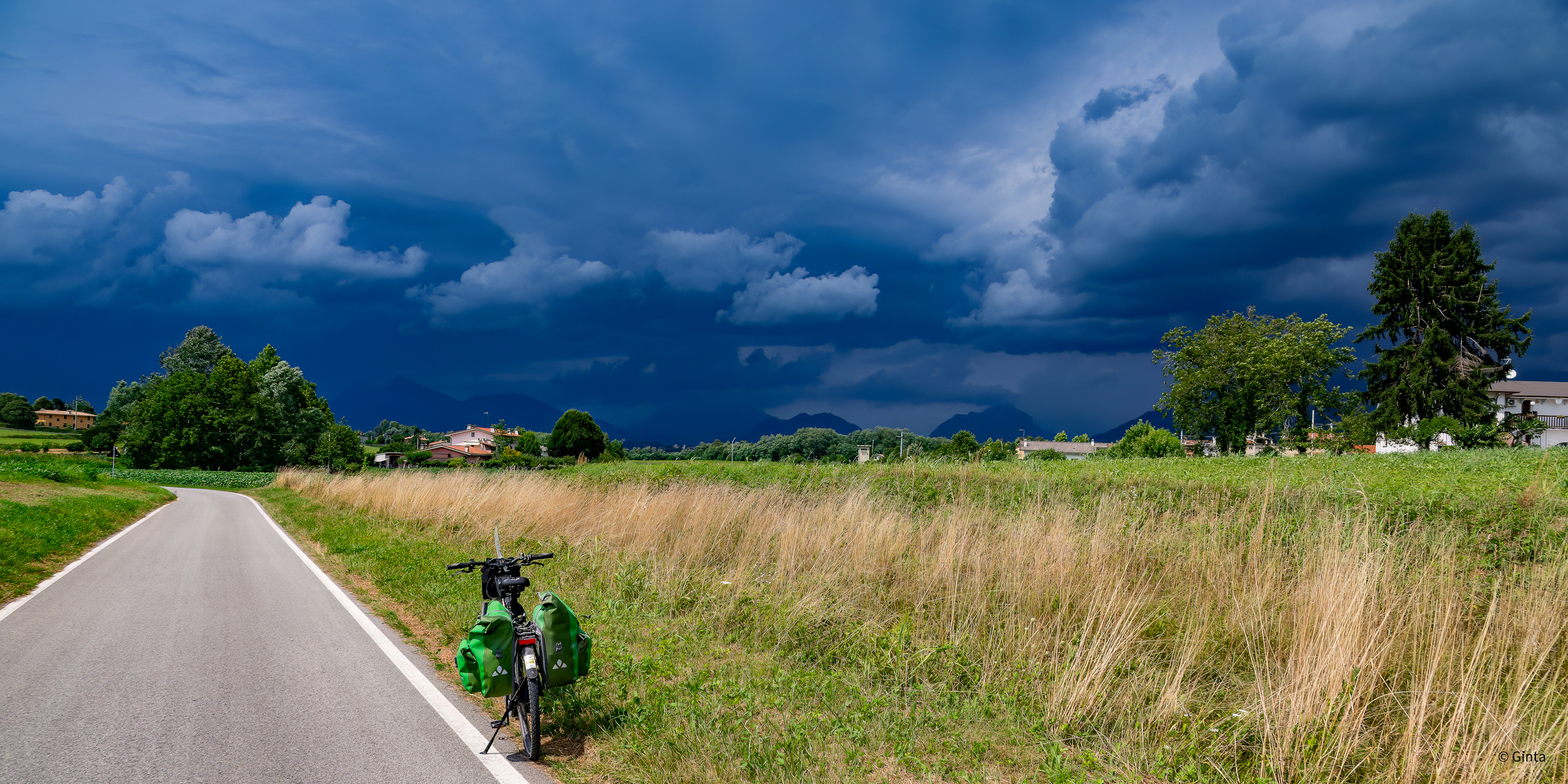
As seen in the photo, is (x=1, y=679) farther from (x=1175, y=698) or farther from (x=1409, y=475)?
(x=1409, y=475)

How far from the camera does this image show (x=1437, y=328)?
46625 millimetres

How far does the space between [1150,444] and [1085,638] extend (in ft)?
173

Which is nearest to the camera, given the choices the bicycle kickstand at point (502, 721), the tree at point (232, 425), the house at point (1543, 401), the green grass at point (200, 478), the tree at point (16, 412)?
the bicycle kickstand at point (502, 721)

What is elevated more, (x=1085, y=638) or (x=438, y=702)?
(x=1085, y=638)

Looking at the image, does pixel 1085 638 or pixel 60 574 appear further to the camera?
pixel 60 574

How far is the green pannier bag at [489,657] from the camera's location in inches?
158

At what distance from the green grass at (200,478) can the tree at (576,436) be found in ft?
93.5

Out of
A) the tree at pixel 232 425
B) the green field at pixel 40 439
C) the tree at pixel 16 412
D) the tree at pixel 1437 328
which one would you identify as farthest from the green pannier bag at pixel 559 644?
the tree at pixel 16 412

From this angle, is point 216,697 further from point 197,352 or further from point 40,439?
point 40,439

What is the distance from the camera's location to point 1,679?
542 centimetres

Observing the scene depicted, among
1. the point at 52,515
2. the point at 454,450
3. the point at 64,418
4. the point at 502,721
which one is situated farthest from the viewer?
the point at 64,418

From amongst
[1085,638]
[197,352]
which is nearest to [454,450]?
[197,352]

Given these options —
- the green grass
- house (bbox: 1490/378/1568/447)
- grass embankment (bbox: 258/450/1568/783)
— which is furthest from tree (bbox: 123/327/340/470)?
house (bbox: 1490/378/1568/447)

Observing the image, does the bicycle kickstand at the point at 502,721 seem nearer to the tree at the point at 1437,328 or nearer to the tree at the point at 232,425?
the tree at the point at 1437,328
